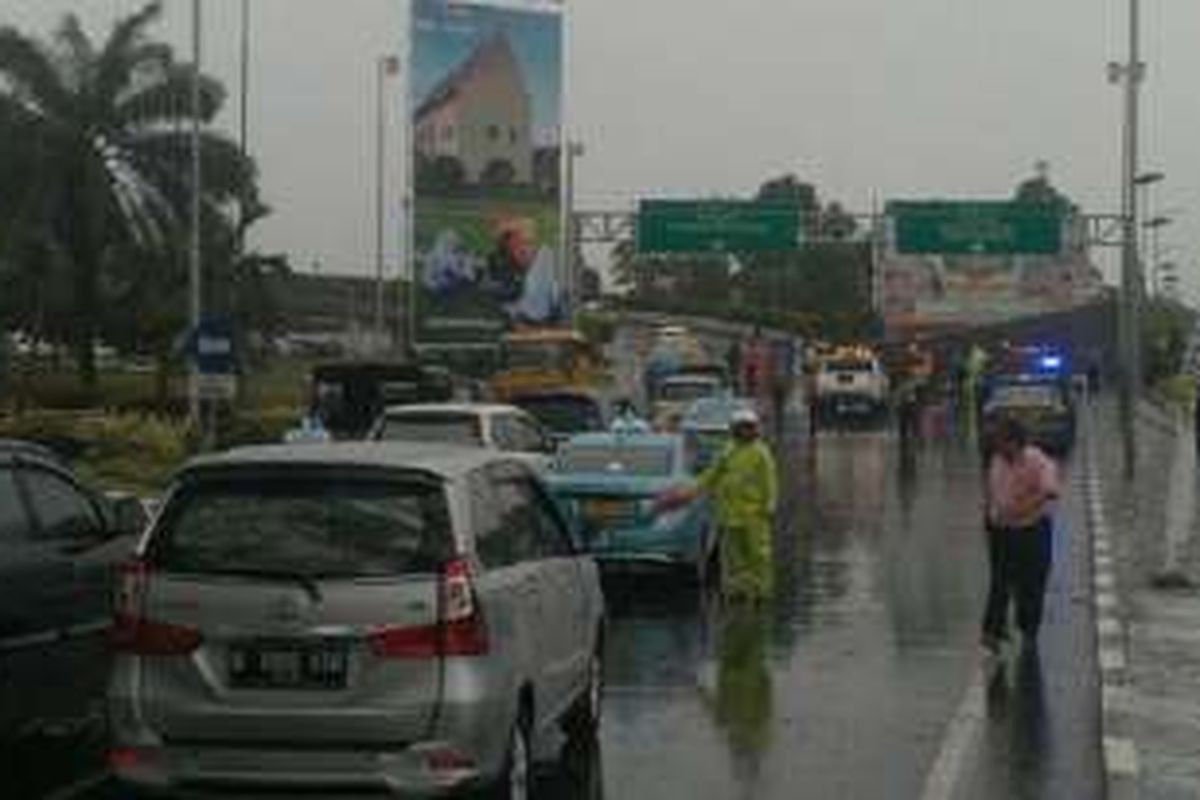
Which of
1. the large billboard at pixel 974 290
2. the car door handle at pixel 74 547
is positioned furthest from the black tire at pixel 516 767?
the large billboard at pixel 974 290

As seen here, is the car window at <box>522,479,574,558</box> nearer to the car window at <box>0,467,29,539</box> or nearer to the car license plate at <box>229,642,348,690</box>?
the car license plate at <box>229,642,348,690</box>

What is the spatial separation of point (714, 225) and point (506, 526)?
62.9m

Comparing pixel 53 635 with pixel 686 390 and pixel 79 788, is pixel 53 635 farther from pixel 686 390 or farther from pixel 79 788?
pixel 686 390

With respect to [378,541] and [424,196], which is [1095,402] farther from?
[378,541]

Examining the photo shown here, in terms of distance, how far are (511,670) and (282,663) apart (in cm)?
96

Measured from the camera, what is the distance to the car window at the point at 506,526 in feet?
35.5

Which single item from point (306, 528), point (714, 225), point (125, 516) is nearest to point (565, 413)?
point (125, 516)

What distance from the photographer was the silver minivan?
10133 mm

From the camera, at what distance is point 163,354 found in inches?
2184

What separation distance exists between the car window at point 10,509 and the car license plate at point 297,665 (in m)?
1.89

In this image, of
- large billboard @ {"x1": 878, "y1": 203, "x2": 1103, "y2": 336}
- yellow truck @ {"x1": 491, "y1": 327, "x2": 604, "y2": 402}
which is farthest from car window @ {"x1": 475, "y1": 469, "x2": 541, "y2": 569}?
large billboard @ {"x1": 878, "y1": 203, "x2": 1103, "y2": 336}

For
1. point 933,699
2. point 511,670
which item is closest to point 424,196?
point 933,699

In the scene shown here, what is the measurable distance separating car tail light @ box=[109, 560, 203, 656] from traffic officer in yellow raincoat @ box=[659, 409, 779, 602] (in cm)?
1081

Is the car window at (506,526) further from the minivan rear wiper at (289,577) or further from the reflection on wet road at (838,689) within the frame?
the reflection on wet road at (838,689)
